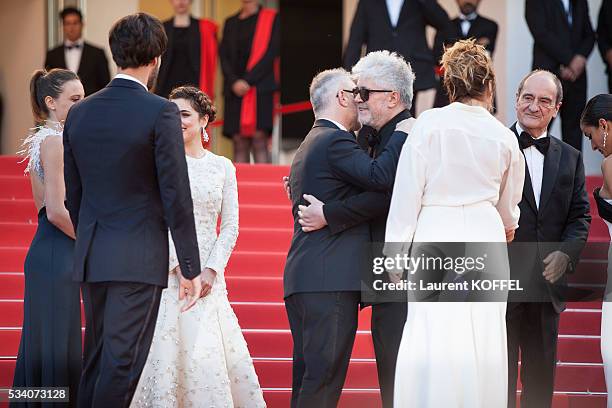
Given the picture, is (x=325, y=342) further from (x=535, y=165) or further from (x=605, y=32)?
(x=605, y=32)

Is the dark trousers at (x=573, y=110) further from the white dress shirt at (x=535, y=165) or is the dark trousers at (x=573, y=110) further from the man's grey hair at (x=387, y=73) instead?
the man's grey hair at (x=387, y=73)

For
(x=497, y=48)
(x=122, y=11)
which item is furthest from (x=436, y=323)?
(x=122, y=11)

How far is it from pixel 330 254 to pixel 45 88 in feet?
5.79

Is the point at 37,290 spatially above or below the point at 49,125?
below

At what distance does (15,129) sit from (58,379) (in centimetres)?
835

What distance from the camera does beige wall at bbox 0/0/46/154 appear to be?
13.7m

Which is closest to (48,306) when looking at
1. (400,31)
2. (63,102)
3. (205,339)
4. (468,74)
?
(205,339)

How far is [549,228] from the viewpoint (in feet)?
20.2

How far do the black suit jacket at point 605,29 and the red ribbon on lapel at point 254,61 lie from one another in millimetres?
3103

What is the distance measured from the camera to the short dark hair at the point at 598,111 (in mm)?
5922

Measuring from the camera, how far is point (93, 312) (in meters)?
4.86

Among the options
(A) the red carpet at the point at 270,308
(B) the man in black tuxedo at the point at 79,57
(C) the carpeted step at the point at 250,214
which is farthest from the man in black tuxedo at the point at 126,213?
(B) the man in black tuxedo at the point at 79,57

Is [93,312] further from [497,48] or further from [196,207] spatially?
[497,48]

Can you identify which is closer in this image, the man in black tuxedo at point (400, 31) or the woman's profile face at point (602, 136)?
the woman's profile face at point (602, 136)
